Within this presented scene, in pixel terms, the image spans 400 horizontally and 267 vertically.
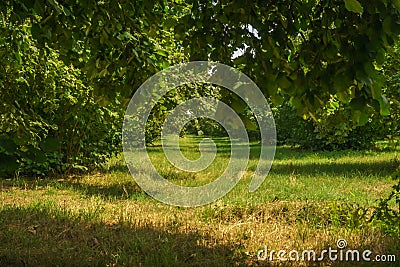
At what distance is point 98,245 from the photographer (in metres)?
4.38

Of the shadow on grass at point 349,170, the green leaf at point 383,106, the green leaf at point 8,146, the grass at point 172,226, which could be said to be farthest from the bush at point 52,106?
the shadow on grass at point 349,170

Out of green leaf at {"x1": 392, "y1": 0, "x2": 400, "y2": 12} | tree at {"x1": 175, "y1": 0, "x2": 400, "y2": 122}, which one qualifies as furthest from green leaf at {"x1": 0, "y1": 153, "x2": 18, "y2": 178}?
green leaf at {"x1": 392, "y1": 0, "x2": 400, "y2": 12}

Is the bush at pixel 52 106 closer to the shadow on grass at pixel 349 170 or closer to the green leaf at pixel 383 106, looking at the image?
the green leaf at pixel 383 106

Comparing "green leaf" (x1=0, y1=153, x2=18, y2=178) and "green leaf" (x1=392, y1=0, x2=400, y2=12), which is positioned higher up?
"green leaf" (x1=392, y1=0, x2=400, y2=12)

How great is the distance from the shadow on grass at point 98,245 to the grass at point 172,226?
1 cm

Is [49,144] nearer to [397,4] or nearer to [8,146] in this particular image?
[8,146]

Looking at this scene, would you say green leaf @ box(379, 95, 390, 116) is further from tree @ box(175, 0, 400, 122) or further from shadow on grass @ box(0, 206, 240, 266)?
shadow on grass @ box(0, 206, 240, 266)

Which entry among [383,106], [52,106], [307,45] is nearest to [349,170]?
[52,106]

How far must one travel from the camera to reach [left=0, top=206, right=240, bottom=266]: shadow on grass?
12.8ft

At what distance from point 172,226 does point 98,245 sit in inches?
42.7

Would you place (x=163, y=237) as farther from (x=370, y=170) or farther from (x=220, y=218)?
(x=370, y=170)

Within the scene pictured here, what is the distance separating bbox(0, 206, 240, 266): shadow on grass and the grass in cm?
1

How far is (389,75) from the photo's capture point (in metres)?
9.81

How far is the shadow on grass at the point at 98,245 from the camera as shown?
3910mm
